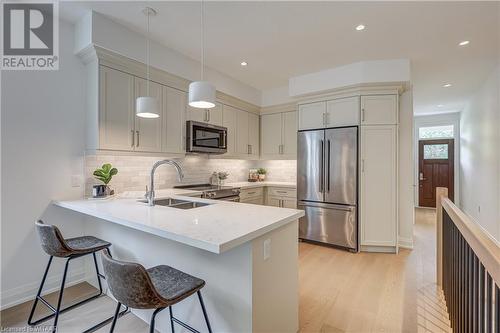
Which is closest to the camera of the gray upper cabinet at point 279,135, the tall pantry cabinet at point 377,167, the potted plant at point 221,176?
the tall pantry cabinet at point 377,167

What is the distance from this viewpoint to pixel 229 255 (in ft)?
4.93

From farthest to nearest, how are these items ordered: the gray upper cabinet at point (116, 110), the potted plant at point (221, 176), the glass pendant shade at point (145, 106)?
1. the potted plant at point (221, 176)
2. the gray upper cabinet at point (116, 110)
3. the glass pendant shade at point (145, 106)

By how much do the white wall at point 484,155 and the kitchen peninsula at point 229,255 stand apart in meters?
3.88

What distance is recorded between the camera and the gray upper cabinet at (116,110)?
2605 mm

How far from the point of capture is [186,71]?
3.41m

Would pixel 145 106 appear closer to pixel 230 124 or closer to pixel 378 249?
pixel 230 124

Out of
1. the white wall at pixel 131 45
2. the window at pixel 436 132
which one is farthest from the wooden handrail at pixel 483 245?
the window at pixel 436 132

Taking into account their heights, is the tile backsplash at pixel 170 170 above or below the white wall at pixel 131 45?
below

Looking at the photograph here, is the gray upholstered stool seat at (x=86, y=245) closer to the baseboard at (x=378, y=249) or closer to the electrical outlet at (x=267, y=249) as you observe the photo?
the electrical outlet at (x=267, y=249)

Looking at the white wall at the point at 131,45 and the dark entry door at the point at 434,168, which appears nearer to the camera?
the white wall at the point at 131,45

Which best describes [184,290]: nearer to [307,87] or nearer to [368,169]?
[368,169]

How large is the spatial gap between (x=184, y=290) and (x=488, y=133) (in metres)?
5.43

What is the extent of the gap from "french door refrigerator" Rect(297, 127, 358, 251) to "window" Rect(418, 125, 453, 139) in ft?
18.2

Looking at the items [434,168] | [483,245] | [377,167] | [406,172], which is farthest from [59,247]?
[434,168]
